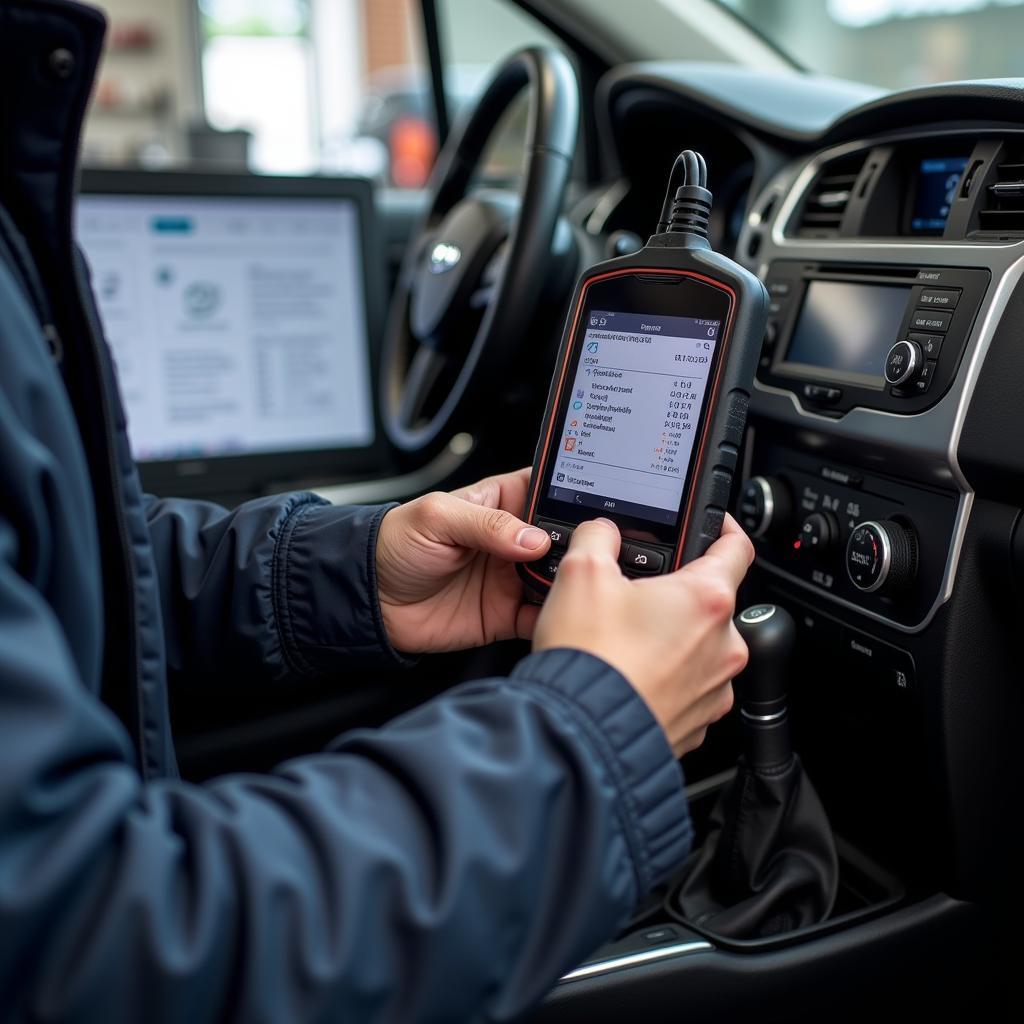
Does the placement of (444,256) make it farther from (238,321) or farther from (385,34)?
(385,34)

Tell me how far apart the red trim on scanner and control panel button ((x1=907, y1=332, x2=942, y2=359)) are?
157mm

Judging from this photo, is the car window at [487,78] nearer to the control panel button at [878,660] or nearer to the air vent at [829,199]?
the air vent at [829,199]

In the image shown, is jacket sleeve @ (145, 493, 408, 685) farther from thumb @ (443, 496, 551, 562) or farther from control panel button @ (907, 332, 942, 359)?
control panel button @ (907, 332, 942, 359)

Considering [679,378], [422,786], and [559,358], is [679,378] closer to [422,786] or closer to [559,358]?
[559,358]

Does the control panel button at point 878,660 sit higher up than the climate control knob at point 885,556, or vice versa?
the climate control knob at point 885,556

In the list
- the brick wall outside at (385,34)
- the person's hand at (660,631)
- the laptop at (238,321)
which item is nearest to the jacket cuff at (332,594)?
the person's hand at (660,631)

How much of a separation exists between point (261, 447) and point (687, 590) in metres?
1.01

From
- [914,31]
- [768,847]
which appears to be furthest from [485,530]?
[914,31]

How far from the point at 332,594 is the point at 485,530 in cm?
12

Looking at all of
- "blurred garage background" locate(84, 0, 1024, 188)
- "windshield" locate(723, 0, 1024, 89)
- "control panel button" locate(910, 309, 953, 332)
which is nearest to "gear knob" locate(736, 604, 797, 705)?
"control panel button" locate(910, 309, 953, 332)

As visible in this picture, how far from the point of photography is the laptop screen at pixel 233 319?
1336mm

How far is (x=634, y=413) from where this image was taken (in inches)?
26.7

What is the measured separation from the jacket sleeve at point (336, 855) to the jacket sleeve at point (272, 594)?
257 millimetres

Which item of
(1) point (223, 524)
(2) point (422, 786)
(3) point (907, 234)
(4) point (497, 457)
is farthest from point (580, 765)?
(4) point (497, 457)
